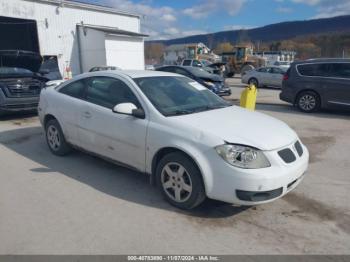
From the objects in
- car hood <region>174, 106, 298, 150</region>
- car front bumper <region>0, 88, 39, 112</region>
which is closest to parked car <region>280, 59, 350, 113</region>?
car hood <region>174, 106, 298, 150</region>

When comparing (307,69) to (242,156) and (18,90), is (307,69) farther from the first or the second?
(18,90)

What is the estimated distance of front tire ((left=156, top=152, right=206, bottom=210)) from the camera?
3459 millimetres

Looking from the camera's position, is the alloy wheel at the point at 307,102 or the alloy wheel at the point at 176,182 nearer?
the alloy wheel at the point at 176,182

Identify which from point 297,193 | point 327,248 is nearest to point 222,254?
point 327,248

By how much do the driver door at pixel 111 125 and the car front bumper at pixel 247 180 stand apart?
101 centimetres

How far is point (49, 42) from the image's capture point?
2075 centimetres

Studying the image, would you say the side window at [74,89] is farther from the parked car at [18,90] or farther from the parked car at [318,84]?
the parked car at [318,84]

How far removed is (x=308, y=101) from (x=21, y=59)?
38.1 ft

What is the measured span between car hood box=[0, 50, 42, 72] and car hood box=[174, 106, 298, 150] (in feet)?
38.9

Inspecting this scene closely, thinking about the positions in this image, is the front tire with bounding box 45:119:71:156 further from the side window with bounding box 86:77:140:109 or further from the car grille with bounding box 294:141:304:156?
the car grille with bounding box 294:141:304:156

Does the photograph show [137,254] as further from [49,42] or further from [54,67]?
[49,42]

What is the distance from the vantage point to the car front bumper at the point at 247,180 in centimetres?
322

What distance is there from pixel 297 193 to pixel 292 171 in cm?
95

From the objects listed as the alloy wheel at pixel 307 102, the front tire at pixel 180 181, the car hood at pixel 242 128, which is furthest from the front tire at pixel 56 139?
the alloy wheel at pixel 307 102
